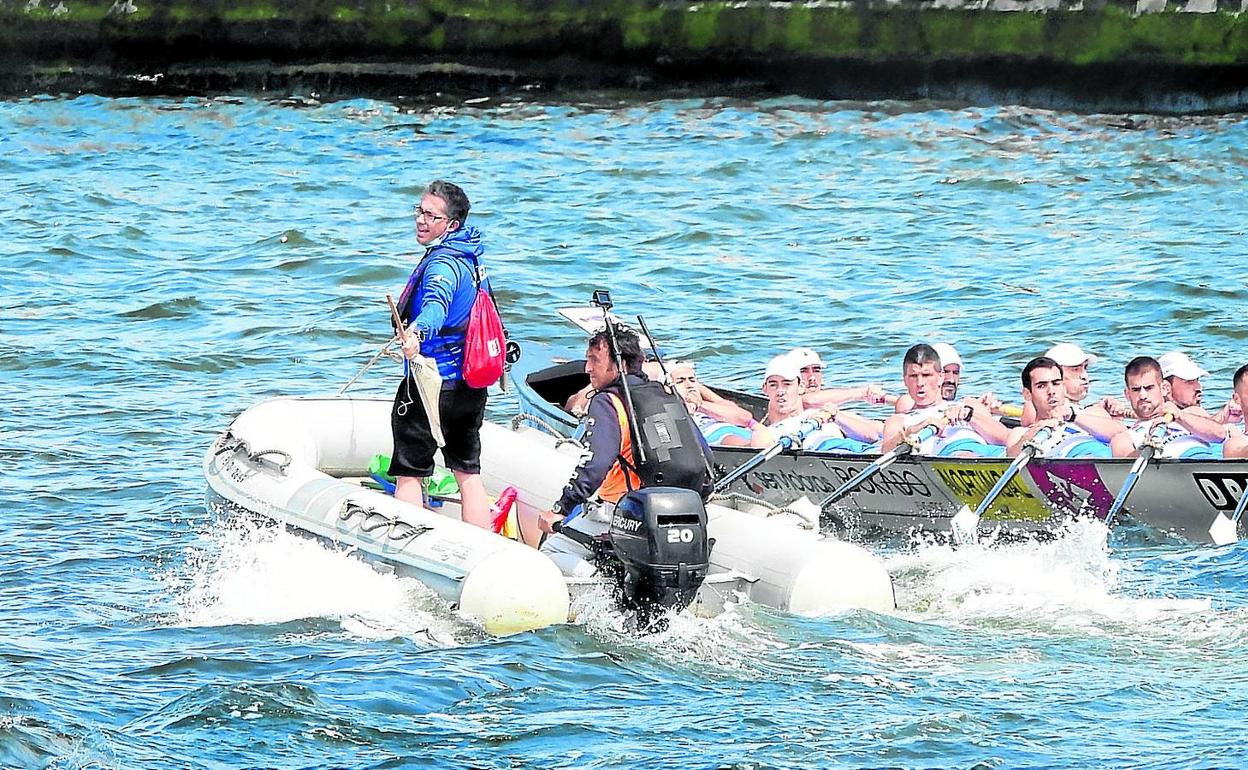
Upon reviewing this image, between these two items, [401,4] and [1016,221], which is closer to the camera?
[1016,221]

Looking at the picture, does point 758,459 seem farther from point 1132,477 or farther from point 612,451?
point 612,451

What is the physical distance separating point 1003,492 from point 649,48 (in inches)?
674

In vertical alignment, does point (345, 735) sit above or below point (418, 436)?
below

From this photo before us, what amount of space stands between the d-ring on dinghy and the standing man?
23cm

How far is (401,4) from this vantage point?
2725 centimetres

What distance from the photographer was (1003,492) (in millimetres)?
11375

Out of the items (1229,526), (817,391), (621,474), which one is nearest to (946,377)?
(817,391)

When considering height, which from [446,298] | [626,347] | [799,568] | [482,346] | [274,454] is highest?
[446,298]

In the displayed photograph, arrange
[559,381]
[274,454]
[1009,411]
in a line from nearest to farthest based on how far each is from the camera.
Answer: [274,454] < [1009,411] < [559,381]

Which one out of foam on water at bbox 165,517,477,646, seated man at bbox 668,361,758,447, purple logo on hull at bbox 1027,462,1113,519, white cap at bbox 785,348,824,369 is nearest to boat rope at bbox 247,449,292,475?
foam on water at bbox 165,517,477,646

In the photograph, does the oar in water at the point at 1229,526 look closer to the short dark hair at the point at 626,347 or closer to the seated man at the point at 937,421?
the seated man at the point at 937,421

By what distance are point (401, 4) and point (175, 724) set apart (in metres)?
20.6

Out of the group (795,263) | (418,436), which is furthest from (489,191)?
(418,436)

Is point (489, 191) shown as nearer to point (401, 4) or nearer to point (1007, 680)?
point (401, 4)
